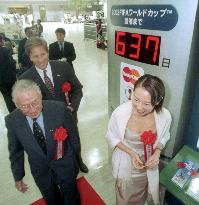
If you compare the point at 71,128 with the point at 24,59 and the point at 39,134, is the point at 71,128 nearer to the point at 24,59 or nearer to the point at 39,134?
the point at 39,134

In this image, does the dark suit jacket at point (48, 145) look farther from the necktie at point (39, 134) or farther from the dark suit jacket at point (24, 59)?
the dark suit jacket at point (24, 59)

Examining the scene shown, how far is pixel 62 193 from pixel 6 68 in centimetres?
266

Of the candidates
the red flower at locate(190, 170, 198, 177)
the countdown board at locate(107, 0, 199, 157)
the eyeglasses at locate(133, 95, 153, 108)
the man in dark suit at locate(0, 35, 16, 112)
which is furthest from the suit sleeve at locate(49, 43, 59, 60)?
the red flower at locate(190, 170, 198, 177)

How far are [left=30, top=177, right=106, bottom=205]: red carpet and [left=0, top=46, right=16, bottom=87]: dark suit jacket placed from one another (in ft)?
7.48

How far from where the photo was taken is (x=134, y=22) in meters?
2.00

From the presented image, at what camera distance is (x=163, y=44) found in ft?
5.94

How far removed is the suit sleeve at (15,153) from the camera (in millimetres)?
1760

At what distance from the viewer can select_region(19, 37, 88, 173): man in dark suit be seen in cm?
224

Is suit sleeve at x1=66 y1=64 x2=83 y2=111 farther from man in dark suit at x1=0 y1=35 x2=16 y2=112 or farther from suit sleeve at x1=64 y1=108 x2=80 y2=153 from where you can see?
man in dark suit at x1=0 y1=35 x2=16 y2=112

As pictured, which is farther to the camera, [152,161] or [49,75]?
[49,75]

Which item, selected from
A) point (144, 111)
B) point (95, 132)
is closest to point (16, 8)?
point (95, 132)

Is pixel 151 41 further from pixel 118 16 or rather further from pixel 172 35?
pixel 118 16

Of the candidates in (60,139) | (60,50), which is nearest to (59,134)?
(60,139)

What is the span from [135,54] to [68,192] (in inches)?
57.5
